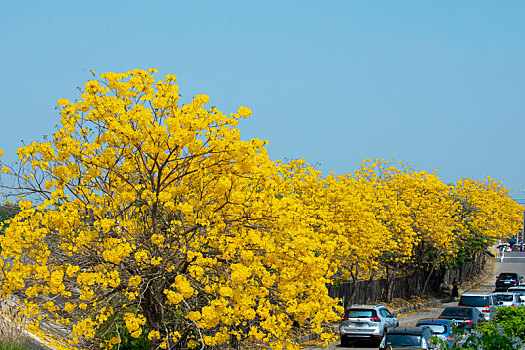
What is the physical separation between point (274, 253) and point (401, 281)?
33507 mm

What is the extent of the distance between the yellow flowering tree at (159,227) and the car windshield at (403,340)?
476 centimetres

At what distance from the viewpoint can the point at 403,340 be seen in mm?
18406

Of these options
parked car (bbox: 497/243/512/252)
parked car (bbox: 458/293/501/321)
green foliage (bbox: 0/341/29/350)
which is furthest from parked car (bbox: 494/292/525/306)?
parked car (bbox: 497/243/512/252)

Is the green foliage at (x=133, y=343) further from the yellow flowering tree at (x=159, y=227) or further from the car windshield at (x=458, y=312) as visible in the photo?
the car windshield at (x=458, y=312)

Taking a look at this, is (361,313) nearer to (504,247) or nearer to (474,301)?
(474,301)

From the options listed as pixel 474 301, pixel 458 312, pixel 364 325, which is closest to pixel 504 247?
pixel 474 301

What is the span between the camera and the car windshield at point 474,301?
30953mm

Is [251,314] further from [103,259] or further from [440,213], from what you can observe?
[440,213]

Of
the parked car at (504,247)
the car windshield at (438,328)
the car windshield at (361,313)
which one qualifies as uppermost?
the parked car at (504,247)

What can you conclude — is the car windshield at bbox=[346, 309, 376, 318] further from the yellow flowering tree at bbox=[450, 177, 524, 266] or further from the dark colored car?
the dark colored car

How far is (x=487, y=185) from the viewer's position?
5912cm

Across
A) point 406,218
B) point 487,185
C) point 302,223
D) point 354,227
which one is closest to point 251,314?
point 302,223

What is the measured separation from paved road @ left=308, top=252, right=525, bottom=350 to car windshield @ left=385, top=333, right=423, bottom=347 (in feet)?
24.1

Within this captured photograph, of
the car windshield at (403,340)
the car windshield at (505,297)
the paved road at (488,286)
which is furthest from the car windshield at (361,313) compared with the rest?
the car windshield at (505,297)
